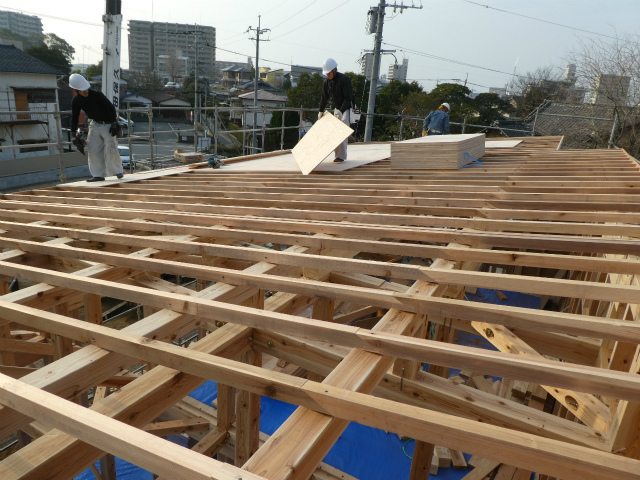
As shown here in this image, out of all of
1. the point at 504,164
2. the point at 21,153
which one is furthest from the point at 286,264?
the point at 21,153

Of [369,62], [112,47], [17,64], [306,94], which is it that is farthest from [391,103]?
[112,47]

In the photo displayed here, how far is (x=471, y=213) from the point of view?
341cm

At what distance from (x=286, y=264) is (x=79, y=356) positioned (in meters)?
1.14

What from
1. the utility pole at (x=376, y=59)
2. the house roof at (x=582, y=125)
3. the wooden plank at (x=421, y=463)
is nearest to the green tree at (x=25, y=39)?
the utility pole at (x=376, y=59)

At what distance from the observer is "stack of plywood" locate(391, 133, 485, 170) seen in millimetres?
5680

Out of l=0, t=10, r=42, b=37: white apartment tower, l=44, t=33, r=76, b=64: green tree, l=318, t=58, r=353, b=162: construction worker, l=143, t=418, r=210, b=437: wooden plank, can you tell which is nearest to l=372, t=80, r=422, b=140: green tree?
l=318, t=58, r=353, b=162: construction worker

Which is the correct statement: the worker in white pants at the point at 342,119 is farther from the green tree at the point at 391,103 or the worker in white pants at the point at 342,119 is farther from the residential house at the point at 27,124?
the green tree at the point at 391,103

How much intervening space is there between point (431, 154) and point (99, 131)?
15.2ft

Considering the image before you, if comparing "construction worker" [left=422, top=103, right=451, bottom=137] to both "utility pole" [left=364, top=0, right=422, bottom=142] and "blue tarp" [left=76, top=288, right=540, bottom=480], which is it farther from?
"utility pole" [left=364, top=0, right=422, bottom=142]

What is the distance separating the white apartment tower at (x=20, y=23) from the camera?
3755 inches

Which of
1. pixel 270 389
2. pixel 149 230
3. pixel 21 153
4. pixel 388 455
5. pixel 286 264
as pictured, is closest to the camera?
pixel 270 389

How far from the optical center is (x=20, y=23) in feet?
336

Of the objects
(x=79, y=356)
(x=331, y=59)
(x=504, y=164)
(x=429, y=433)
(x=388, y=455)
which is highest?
(x=331, y=59)

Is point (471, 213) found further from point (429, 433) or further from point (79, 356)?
point (79, 356)
